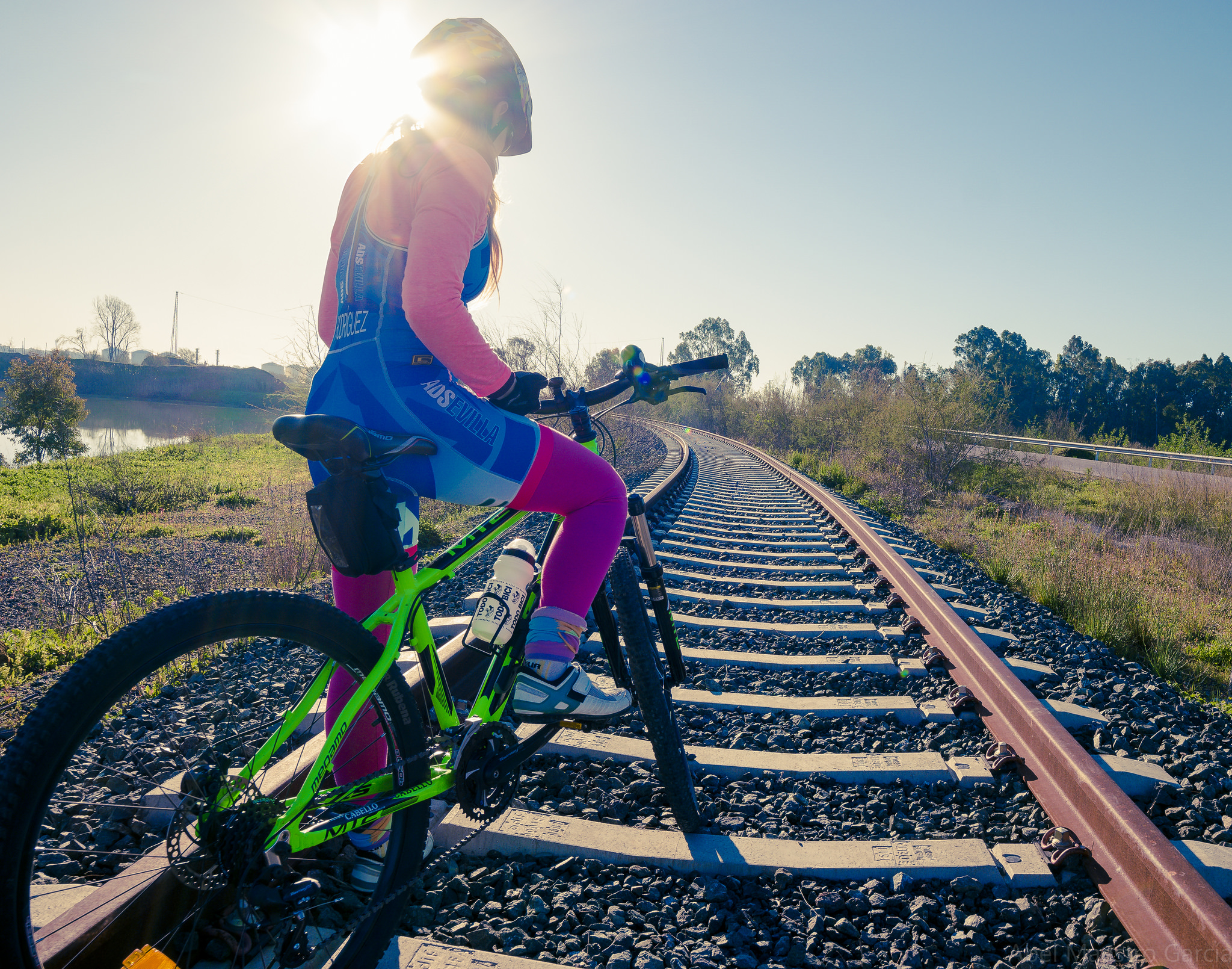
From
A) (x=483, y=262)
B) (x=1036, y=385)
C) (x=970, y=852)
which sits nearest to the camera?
(x=483, y=262)

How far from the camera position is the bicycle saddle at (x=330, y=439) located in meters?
1.46

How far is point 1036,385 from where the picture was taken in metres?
64.1

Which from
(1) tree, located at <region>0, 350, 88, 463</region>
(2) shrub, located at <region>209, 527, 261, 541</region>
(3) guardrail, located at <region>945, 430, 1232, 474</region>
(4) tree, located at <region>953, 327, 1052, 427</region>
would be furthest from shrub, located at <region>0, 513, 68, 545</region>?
(4) tree, located at <region>953, 327, 1052, 427</region>

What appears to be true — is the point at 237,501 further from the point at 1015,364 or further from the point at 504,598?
the point at 1015,364

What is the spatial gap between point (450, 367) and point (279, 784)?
1221 mm

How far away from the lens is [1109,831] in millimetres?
1962

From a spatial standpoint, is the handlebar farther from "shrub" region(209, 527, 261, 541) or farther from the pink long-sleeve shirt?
"shrub" region(209, 527, 261, 541)

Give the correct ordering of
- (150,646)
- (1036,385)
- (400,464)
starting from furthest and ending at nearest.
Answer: (1036,385), (400,464), (150,646)

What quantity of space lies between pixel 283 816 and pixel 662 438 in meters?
20.6

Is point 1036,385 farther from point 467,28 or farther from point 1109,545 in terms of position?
point 467,28

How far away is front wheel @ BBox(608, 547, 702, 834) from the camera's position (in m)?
2.13

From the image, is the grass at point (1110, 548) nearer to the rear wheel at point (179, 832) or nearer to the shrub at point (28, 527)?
the rear wheel at point (179, 832)

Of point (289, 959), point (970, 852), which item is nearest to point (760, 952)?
point (970, 852)

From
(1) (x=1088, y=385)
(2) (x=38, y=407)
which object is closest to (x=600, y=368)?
(2) (x=38, y=407)
